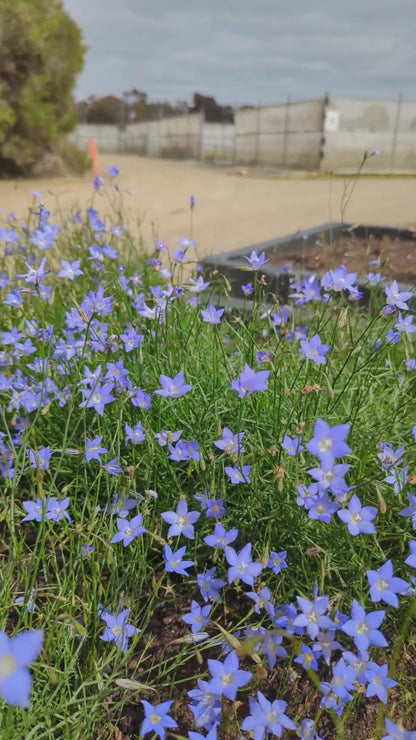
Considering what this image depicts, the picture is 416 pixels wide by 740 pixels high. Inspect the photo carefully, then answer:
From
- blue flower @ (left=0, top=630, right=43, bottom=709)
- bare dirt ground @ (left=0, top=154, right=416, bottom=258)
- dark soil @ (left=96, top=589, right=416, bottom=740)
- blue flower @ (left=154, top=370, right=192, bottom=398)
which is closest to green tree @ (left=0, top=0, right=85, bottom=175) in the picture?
bare dirt ground @ (left=0, top=154, right=416, bottom=258)

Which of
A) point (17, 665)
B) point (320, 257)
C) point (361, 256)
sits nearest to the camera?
point (17, 665)

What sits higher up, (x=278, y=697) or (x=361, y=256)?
(x=361, y=256)

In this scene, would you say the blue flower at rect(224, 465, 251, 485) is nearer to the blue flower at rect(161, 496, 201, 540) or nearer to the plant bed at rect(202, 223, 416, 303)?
the blue flower at rect(161, 496, 201, 540)

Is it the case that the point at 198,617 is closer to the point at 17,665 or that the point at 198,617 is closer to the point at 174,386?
the point at 174,386

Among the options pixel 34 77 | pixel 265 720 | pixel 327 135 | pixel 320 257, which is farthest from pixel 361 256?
pixel 327 135

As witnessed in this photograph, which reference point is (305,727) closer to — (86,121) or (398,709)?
(398,709)

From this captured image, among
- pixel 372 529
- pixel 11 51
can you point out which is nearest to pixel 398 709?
pixel 372 529
